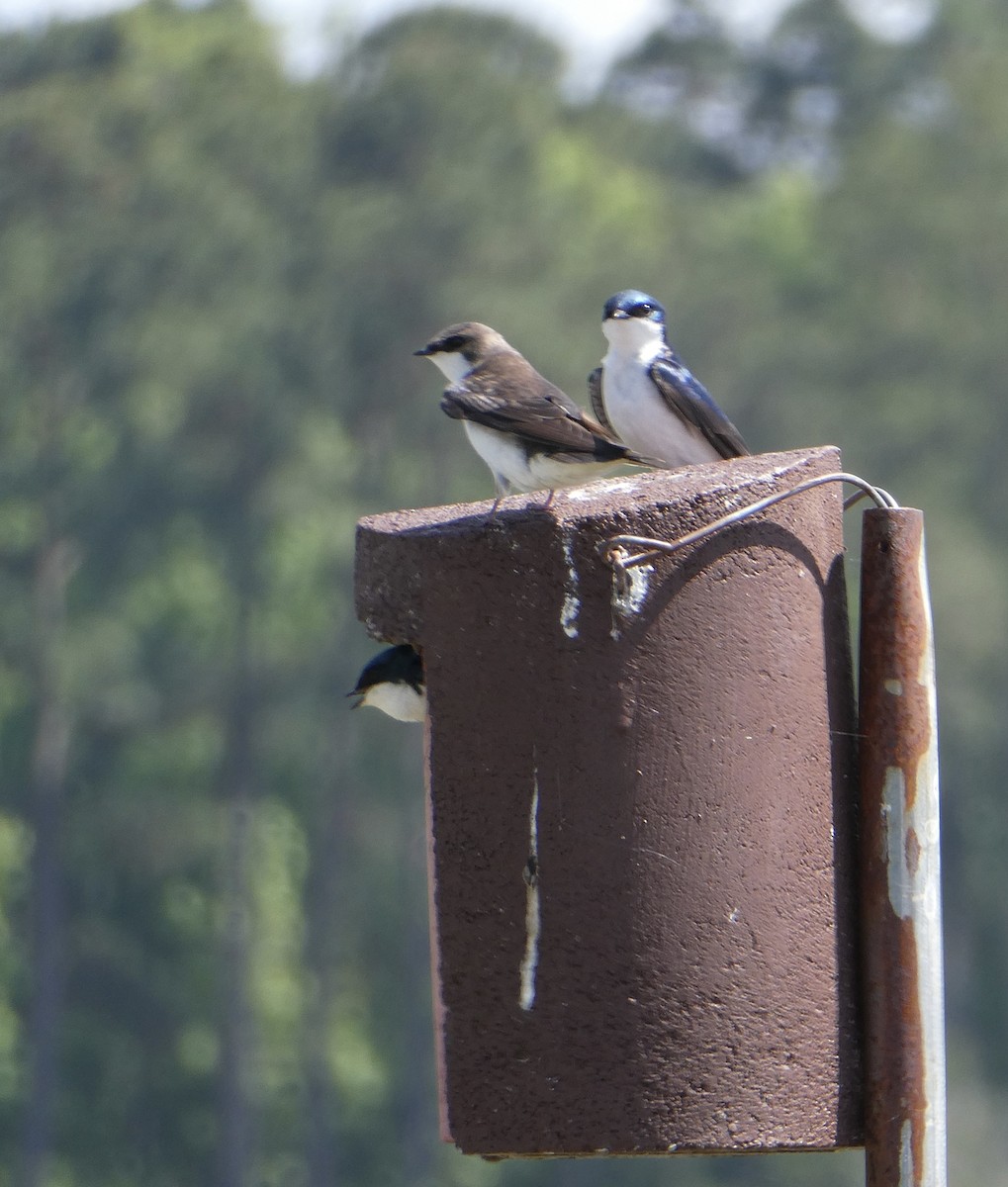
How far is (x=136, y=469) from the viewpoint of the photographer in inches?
1385

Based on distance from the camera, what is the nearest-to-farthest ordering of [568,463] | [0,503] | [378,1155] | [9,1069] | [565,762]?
[565,762], [568,463], [0,503], [9,1069], [378,1155]

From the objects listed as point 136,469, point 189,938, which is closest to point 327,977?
point 189,938

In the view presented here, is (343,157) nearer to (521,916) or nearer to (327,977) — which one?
(327,977)

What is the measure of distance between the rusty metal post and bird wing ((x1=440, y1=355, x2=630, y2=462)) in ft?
4.86

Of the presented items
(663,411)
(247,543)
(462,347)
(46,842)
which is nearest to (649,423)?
(663,411)

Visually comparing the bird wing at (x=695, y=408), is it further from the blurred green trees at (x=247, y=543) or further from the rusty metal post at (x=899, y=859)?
the blurred green trees at (x=247, y=543)

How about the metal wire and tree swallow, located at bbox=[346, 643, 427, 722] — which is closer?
the metal wire

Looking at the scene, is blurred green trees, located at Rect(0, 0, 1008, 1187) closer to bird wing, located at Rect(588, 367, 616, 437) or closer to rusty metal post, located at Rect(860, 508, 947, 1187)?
bird wing, located at Rect(588, 367, 616, 437)

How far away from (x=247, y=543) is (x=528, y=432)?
1205 inches

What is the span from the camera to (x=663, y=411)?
6.83 meters

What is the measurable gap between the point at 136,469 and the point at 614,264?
351 inches

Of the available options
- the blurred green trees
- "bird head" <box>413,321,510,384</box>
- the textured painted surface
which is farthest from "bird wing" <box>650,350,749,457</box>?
the blurred green trees

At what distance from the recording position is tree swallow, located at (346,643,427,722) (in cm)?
572

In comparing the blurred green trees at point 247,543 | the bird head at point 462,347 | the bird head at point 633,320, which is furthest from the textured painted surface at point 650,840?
the blurred green trees at point 247,543
